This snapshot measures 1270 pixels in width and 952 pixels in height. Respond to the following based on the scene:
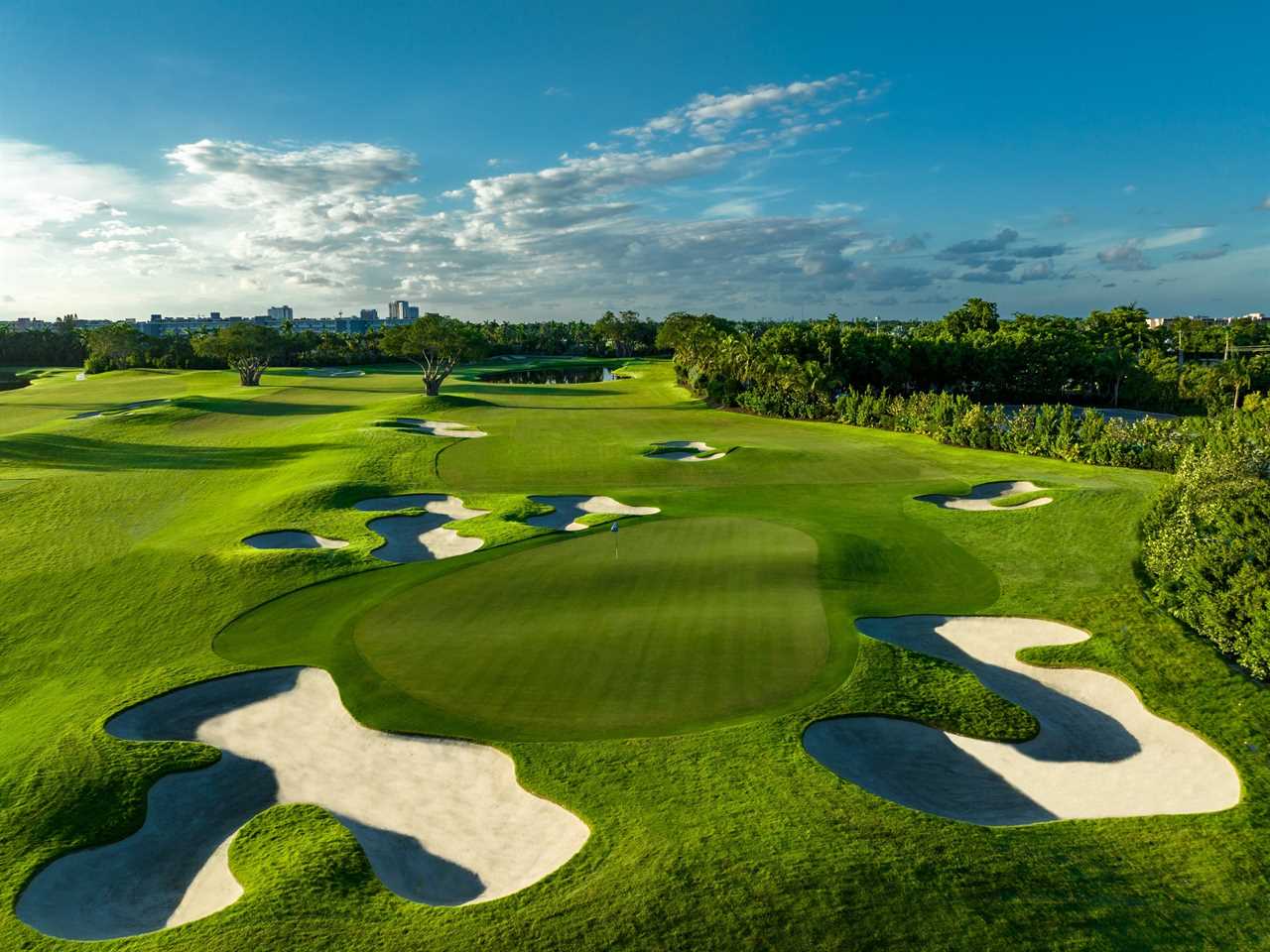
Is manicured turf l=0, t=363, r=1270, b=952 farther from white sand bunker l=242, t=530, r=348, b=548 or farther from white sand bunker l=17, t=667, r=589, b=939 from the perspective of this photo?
white sand bunker l=242, t=530, r=348, b=548

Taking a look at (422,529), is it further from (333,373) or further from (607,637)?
(333,373)

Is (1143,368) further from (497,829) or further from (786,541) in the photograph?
(497,829)

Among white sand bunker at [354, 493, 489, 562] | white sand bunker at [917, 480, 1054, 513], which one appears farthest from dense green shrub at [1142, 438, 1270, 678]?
white sand bunker at [354, 493, 489, 562]

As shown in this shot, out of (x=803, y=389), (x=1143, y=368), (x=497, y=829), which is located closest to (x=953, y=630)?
(x=497, y=829)

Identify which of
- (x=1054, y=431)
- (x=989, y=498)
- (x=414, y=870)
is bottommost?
(x=414, y=870)

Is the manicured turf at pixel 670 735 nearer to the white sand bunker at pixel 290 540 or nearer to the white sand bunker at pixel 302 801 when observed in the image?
the white sand bunker at pixel 302 801

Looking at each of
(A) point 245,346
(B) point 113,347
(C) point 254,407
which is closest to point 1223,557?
→ (C) point 254,407
